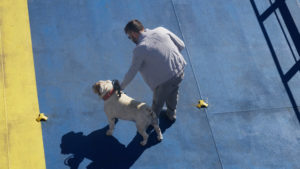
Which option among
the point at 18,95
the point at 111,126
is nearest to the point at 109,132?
the point at 111,126

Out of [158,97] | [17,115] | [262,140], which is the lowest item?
[262,140]

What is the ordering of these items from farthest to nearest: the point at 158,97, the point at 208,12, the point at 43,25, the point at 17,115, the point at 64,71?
the point at 208,12 < the point at 43,25 < the point at 64,71 < the point at 17,115 < the point at 158,97

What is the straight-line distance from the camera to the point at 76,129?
5.10 meters

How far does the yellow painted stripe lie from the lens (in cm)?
478

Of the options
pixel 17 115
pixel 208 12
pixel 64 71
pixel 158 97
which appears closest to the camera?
pixel 158 97

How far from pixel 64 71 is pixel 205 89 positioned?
7.91 ft

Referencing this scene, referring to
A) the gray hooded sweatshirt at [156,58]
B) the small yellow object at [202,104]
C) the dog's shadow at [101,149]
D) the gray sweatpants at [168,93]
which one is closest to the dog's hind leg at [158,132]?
the dog's shadow at [101,149]

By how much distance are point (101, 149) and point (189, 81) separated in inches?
75.6

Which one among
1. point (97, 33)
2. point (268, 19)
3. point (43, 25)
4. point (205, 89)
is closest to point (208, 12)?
point (268, 19)

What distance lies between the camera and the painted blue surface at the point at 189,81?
16.7 ft

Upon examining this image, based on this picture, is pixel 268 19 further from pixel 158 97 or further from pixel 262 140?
pixel 158 97

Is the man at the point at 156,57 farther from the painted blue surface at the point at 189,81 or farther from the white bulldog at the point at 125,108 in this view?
the painted blue surface at the point at 189,81

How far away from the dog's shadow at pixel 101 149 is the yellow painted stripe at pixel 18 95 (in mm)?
407

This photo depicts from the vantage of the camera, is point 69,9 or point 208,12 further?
point 208,12
